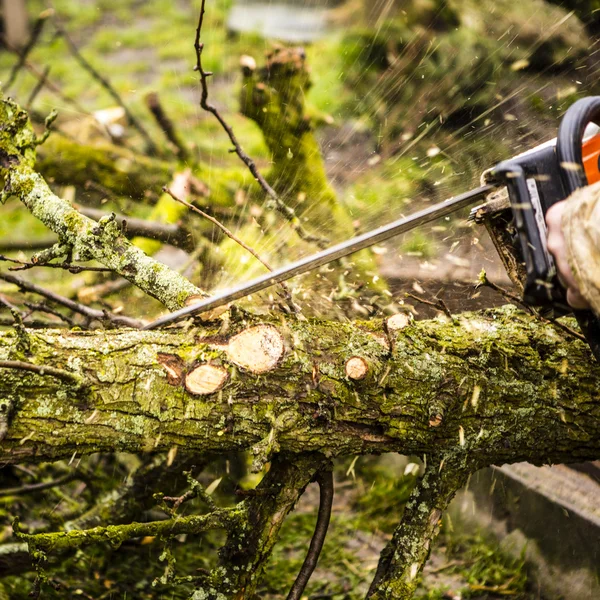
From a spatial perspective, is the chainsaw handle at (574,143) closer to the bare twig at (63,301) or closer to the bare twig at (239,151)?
the bare twig at (239,151)

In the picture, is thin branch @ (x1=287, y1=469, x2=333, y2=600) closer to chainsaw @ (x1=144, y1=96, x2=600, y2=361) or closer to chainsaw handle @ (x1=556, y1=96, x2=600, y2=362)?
chainsaw @ (x1=144, y1=96, x2=600, y2=361)

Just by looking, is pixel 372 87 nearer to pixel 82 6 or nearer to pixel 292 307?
pixel 292 307

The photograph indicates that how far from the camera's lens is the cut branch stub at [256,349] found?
145cm

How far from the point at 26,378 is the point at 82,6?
9548 millimetres

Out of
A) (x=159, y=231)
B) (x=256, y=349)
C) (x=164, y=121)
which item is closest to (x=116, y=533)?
(x=256, y=349)

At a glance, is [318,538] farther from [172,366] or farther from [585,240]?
[585,240]

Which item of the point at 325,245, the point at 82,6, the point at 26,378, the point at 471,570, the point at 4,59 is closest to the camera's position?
the point at 26,378

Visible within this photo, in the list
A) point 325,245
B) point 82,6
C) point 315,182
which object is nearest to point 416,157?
point 315,182

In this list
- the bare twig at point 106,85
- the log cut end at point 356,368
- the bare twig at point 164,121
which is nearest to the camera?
the log cut end at point 356,368

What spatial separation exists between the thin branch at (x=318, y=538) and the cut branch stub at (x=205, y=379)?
0.51 meters

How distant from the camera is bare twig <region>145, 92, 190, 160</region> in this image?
3.73 m

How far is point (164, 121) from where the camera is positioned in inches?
149

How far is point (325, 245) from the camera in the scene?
2633 millimetres

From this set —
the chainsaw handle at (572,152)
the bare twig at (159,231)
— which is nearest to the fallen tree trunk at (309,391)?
the chainsaw handle at (572,152)
